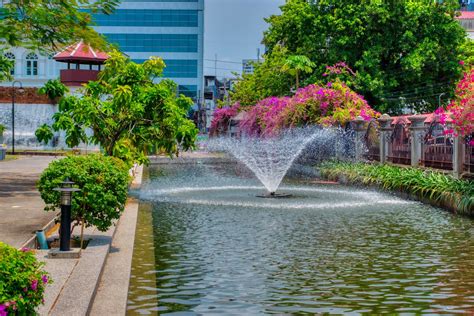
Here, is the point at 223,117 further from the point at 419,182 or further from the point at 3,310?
the point at 3,310

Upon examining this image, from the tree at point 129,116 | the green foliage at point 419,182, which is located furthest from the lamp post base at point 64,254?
the green foliage at point 419,182

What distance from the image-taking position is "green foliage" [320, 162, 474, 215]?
2057 centimetres

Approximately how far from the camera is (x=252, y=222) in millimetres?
17500

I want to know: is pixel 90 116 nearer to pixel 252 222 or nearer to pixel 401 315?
pixel 252 222

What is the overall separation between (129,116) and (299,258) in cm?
1089

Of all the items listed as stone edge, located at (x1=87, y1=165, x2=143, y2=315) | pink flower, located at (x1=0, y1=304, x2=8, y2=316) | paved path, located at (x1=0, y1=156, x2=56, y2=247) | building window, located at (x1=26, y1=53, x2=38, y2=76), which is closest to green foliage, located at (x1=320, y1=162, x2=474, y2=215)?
stone edge, located at (x1=87, y1=165, x2=143, y2=315)

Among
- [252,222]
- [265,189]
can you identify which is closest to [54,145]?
[265,189]

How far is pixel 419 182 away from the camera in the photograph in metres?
24.2

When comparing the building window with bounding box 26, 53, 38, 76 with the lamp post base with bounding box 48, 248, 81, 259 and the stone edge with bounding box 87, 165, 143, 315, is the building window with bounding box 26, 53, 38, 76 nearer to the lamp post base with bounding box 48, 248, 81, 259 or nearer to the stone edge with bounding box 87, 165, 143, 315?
the stone edge with bounding box 87, 165, 143, 315

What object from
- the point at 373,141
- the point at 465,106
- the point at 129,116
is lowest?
the point at 373,141

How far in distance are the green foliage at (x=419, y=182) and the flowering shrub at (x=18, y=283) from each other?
1582 cm

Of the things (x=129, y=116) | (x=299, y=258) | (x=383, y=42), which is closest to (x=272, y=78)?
(x=383, y=42)

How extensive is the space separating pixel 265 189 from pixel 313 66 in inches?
862

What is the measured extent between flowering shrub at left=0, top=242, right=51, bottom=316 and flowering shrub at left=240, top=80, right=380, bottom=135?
36.3 m
